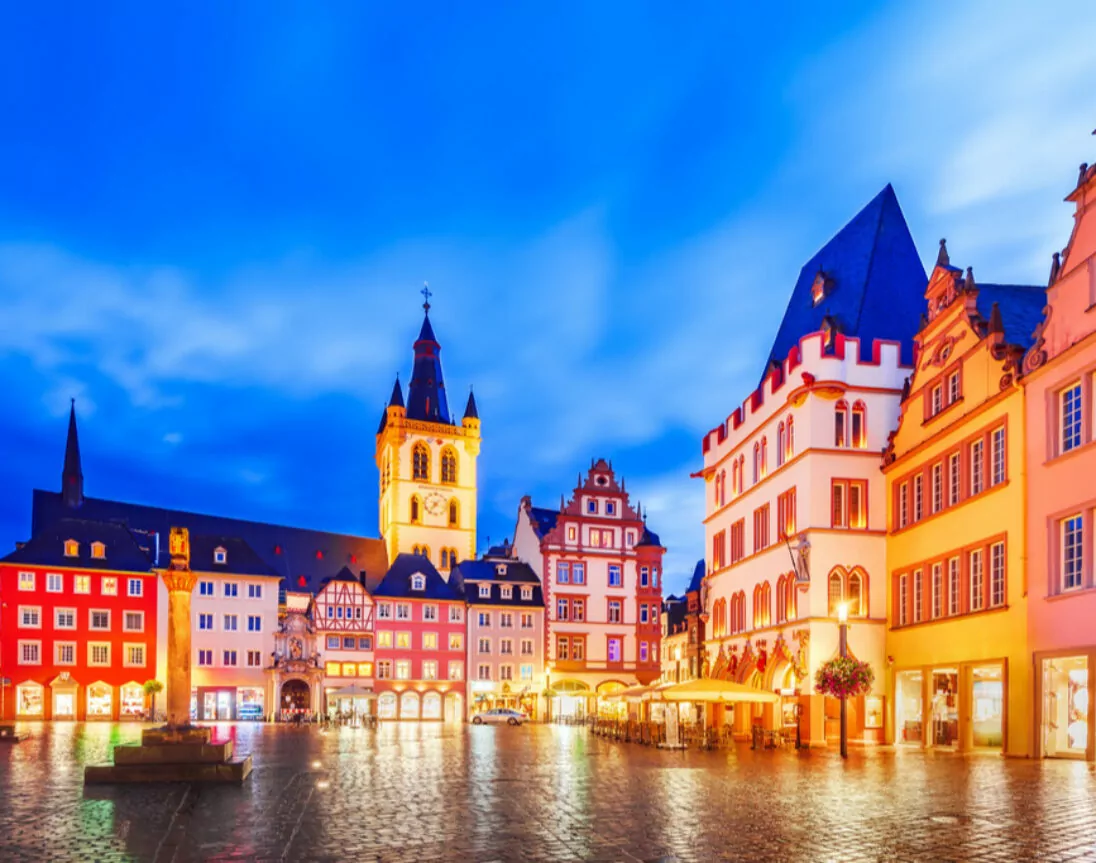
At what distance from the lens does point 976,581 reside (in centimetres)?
3509

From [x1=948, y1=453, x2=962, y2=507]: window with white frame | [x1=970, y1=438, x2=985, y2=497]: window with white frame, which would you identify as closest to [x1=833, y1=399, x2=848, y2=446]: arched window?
[x1=948, y1=453, x2=962, y2=507]: window with white frame

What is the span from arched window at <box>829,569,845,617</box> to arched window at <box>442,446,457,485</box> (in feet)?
253

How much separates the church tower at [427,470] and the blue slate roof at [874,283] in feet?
220

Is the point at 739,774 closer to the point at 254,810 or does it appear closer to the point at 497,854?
the point at 254,810

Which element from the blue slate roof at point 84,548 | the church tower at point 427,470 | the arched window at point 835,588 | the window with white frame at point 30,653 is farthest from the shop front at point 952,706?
the church tower at point 427,470

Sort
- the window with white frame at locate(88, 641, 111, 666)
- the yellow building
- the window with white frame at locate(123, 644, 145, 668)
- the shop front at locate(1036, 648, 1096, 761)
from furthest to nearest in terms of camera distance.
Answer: the window with white frame at locate(123, 644, 145, 668) → the window with white frame at locate(88, 641, 111, 666) → the yellow building → the shop front at locate(1036, 648, 1096, 761)

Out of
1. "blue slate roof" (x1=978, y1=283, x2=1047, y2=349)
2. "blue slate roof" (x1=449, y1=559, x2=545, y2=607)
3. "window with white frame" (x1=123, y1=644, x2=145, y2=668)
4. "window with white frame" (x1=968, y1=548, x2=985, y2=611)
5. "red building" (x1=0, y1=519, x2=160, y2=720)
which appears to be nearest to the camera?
"window with white frame" (x1=968, y1=548, x2=985, y2=611)

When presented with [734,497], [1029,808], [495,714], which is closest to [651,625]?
[495,714]

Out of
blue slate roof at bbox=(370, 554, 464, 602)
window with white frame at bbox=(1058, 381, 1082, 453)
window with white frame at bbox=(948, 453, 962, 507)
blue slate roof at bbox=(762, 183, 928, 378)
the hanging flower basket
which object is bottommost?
the hanging flower basket

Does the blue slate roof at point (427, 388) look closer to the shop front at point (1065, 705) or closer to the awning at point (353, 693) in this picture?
the awning at point (353, 693)

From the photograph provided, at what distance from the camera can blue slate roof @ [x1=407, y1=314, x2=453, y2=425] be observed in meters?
118

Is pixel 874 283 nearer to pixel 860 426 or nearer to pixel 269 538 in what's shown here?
pixel 860 426

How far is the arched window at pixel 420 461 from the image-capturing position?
11544 cm

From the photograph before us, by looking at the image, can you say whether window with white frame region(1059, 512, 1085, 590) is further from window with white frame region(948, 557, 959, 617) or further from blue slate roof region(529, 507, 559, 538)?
blue slate roof region(529, 507, 559, 538)
